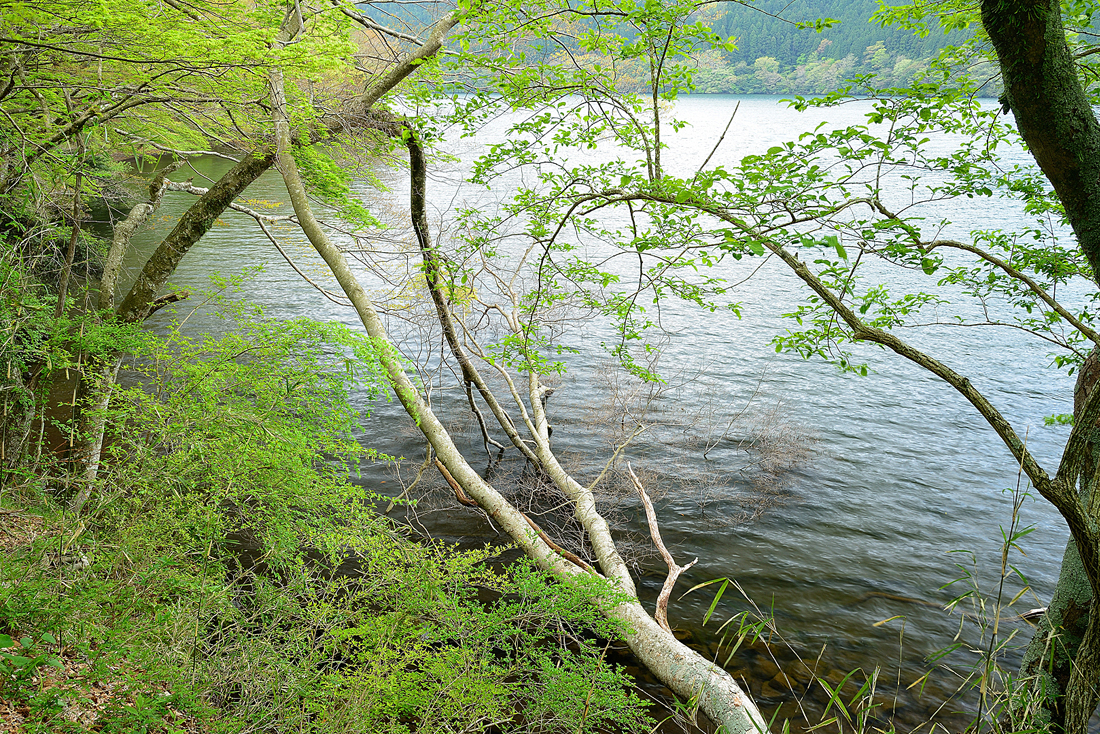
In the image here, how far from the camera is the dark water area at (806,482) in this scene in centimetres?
686

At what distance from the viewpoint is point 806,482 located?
1048 cm

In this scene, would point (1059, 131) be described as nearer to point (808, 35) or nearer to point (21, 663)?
point (21, 663)

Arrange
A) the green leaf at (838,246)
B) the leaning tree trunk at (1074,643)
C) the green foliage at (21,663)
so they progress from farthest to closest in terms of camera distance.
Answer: the leaning tree trunk at (1074,643) < the green leaf at (838,246) < the green foliage at (21,663)

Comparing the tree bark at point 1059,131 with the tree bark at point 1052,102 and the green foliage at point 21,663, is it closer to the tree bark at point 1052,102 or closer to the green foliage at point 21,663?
the tree bark at point 1052,102

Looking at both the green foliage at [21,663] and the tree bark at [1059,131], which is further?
the tree bark at [1059,131]

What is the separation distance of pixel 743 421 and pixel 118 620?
10.5 m

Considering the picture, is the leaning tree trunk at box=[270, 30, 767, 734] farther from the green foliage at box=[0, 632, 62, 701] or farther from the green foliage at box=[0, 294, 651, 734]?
the green foliage at box=[0, 632, 62, 701]

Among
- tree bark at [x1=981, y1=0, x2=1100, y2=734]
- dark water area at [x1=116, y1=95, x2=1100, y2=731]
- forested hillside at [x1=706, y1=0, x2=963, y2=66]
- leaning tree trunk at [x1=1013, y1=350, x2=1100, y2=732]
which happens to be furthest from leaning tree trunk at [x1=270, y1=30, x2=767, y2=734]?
forested hillside at [x1=706, y1=0, x2=963, y2=66]

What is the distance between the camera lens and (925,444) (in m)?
11.8

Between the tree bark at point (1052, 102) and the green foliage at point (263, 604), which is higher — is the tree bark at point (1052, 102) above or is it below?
above

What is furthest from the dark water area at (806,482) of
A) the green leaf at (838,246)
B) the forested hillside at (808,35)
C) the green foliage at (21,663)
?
the forested hillside at (808,35)

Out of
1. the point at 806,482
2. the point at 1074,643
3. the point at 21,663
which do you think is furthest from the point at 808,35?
the point at 21,663

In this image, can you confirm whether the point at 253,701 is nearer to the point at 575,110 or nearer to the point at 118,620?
the point at 118,620

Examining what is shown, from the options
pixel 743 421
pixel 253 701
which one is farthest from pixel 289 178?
pixel 743 421
